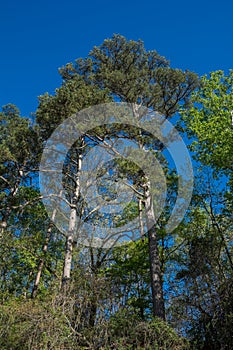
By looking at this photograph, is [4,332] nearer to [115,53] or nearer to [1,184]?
[1,184]

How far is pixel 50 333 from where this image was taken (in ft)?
23.2

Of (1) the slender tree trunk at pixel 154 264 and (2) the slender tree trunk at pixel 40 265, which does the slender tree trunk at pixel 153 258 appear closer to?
(1) the slender tree trunk at pixel 154 264

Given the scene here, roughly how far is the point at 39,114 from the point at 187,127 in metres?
5.03

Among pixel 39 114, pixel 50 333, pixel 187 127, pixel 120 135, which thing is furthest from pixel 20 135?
pixel 50 333

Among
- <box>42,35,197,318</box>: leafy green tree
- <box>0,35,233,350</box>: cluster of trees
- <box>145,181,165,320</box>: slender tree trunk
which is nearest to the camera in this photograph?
<box>0,35,233,350</box>: cluster of trees

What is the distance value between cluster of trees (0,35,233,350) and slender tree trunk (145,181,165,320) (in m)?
0.03

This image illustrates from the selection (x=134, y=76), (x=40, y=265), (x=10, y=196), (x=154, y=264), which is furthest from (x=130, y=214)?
(x=134, y=76)

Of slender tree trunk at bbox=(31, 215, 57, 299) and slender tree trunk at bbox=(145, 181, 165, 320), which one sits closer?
slender tree trunk at bbox=(145, 181, 165, 320)

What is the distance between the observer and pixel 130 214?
1457 centimetres

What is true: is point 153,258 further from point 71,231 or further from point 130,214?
point 130,214

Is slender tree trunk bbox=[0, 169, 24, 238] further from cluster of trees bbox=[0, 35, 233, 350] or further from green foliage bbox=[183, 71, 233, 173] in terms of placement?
green foliage bbox=[183, 71, 233, 173]

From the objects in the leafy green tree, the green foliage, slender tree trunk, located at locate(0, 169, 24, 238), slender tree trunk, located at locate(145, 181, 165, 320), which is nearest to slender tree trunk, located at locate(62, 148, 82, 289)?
slender tree trunk, located at locate(0, 169, 24, 238)

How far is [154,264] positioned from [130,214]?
405 cm

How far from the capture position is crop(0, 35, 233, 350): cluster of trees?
8898mm
